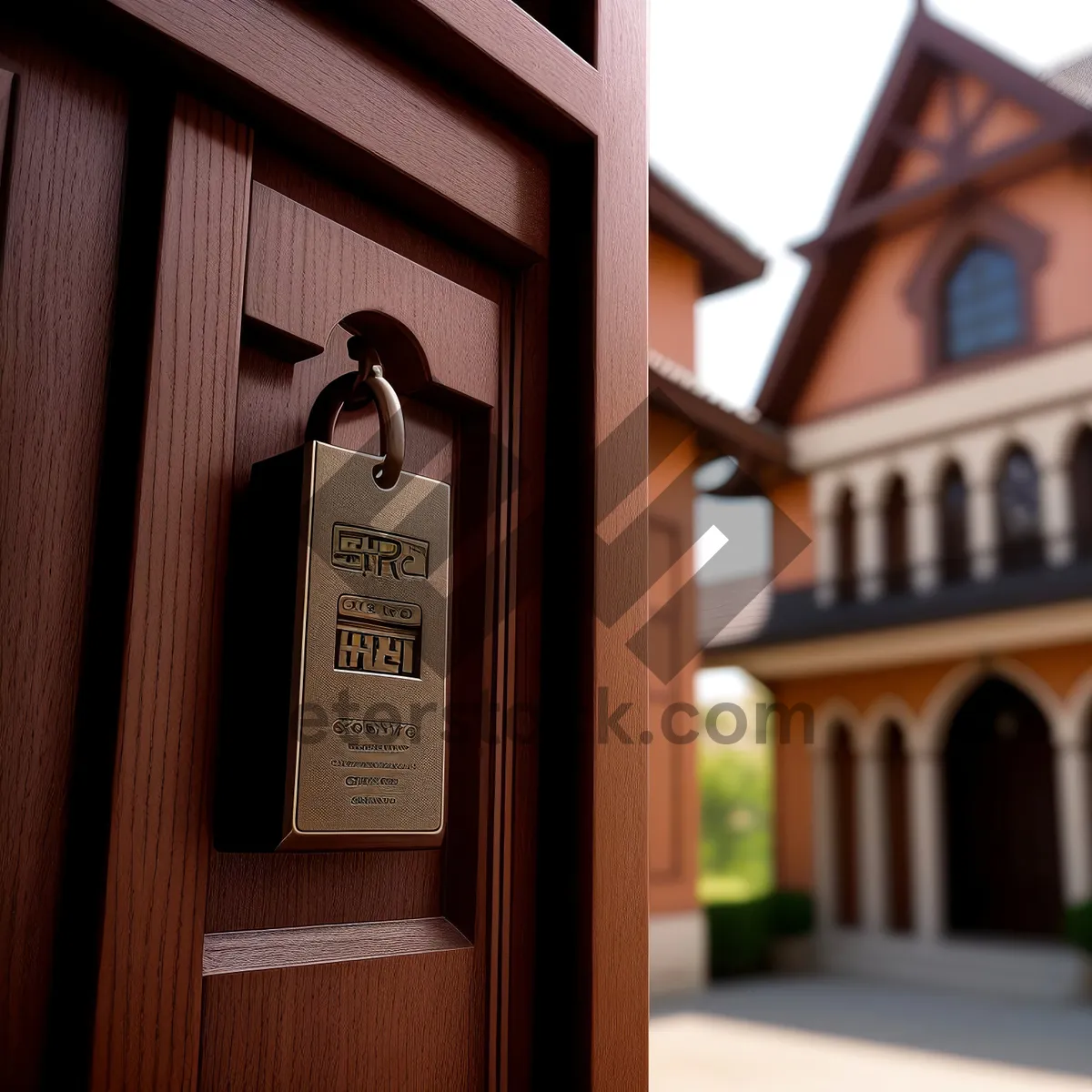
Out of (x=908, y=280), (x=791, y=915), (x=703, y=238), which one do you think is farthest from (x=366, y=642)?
(x=908, y=280)

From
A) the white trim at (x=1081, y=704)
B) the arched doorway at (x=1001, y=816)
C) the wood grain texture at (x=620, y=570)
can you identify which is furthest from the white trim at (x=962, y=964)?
the wood grain texture at (x=620, y=570)

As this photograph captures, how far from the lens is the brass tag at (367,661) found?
2.54ft

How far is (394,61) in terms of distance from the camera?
943 millimetres

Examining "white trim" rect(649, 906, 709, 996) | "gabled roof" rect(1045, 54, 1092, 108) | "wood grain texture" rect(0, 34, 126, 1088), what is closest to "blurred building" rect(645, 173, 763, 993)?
"white trim" rect(649, 906, 709, 996)

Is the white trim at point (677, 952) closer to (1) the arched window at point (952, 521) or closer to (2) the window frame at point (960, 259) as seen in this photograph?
(1) the arched window at point (952, 521)

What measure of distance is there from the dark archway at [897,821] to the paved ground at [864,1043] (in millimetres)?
1261

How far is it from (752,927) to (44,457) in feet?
33.9

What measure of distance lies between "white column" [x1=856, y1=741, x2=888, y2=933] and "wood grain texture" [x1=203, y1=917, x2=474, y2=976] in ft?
32.8

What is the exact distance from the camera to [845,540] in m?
11.4

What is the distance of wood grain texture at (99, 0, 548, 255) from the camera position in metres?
0.78

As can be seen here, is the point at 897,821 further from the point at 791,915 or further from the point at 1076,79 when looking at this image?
the point at 1076,79

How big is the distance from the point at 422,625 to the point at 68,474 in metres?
0.28

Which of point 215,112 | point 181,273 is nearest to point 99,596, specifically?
point 181,273

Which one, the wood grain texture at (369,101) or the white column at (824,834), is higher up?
the wood grain texture at (369,101)
